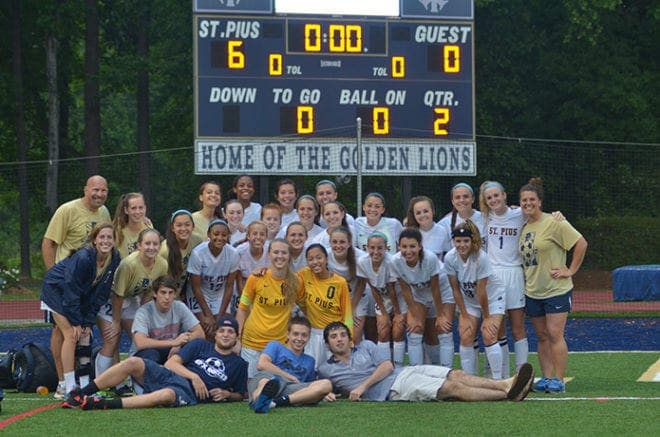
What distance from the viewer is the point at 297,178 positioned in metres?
21.7

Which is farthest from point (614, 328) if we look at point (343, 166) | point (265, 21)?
point (265, 21)

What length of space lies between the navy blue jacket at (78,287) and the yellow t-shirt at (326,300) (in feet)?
4.69

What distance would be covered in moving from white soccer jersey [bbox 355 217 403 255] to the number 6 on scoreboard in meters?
6.65

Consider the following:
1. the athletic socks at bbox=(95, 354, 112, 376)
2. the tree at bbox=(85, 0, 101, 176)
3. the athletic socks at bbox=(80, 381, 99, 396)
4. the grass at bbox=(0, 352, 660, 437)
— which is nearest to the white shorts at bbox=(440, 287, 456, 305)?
the grass at bbox=(0, 352, 660, 437)

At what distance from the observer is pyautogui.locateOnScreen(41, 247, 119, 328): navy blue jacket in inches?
362

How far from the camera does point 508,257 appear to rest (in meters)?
9.82

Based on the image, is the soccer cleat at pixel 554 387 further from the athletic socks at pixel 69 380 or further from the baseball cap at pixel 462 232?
the athletic socks at pixel 69 380

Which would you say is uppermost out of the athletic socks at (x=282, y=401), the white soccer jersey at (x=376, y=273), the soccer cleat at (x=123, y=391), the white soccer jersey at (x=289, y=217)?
the white soccer jersey at (x=289, y=217)

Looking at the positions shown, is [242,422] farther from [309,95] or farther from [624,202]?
[624,202]

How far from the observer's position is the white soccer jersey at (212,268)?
981 cm

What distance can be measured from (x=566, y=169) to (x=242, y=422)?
1800 centimetres

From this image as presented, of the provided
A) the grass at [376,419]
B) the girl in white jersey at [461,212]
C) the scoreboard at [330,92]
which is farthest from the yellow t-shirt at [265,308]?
the scoreboard at [330,92]

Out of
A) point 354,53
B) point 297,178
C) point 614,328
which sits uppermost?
point 354,53

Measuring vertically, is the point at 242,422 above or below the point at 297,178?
below
